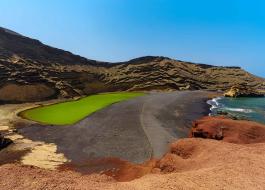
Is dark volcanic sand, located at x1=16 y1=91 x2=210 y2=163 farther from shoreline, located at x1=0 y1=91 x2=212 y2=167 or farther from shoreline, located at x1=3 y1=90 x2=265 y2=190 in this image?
shoreline, located at x1=3 y1=90 x2=265 y2=190

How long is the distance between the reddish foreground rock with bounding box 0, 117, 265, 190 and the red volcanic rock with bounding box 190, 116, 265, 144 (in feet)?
21.1

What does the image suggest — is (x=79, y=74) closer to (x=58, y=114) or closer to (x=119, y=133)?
(x=58, y=114)

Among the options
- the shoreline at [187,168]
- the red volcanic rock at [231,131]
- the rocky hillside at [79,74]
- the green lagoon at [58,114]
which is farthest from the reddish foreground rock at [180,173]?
the rocky hillside at [79,74]

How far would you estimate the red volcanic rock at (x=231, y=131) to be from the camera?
2741 cm

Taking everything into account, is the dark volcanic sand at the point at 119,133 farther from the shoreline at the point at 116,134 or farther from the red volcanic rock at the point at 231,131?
the red volcanic rock at the point at 231,131

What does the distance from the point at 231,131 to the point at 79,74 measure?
65.4 metres

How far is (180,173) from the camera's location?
1614cm

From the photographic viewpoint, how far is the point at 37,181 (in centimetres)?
1427

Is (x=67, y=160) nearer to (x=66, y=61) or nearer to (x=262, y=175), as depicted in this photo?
(x=262, y=175)

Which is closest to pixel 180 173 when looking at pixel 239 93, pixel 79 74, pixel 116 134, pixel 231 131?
pixel 231 131

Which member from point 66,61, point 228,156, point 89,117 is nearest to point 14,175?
point 228,156

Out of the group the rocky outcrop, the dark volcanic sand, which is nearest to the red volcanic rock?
the dark volcanic sand

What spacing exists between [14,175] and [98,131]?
1857 cm

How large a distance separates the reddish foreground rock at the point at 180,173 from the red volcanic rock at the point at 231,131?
6438mm
